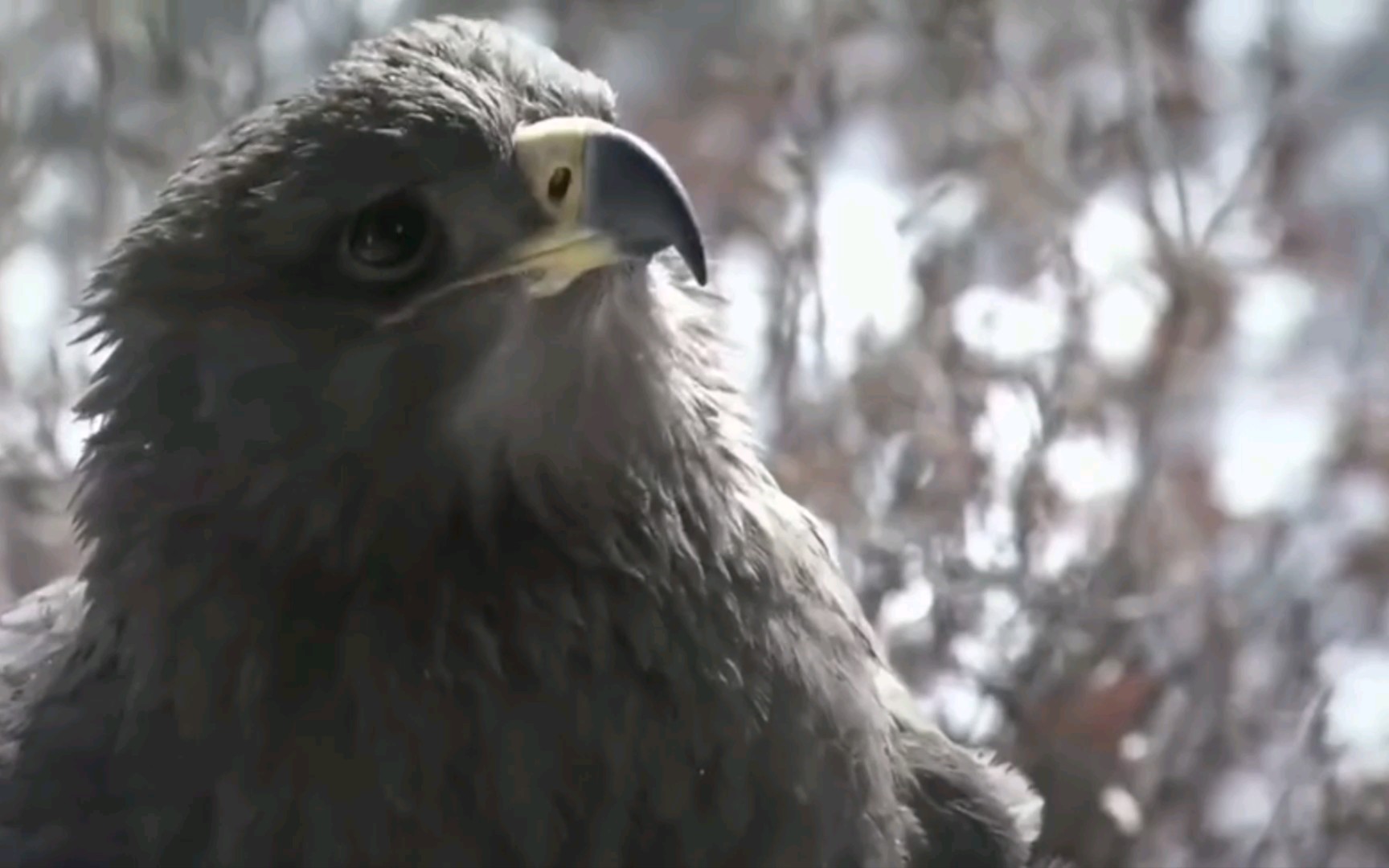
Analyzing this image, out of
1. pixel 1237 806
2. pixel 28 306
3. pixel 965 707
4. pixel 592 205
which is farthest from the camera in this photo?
pixel 28 306

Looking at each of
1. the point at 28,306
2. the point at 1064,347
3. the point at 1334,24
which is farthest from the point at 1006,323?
the point at 28,306

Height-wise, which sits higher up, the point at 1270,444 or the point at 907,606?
the point at 1270,444

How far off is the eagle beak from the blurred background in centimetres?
128

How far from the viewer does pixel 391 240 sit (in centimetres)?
137

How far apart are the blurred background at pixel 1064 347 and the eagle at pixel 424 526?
1.17 m

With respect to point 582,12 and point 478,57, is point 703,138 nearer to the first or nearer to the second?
point 582,12

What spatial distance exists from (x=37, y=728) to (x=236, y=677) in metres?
0.18

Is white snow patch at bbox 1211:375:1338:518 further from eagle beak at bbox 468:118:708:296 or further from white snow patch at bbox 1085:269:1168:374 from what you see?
eagle beak at bbox 468:118:708:296

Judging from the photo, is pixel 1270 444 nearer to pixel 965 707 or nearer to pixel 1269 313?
pixel 1269 313

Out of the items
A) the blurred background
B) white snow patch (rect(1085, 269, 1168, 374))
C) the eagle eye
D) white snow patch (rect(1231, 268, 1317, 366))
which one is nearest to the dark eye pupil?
the eagle eye

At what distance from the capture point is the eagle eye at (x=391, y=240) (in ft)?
4.48

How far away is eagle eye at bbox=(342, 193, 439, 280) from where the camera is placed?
1364mm

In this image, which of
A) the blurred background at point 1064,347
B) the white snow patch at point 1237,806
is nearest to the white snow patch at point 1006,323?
the blurred background at point 1064,347

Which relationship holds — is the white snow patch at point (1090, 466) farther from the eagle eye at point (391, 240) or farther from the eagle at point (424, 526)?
the eagle eye at point (391, 240)
